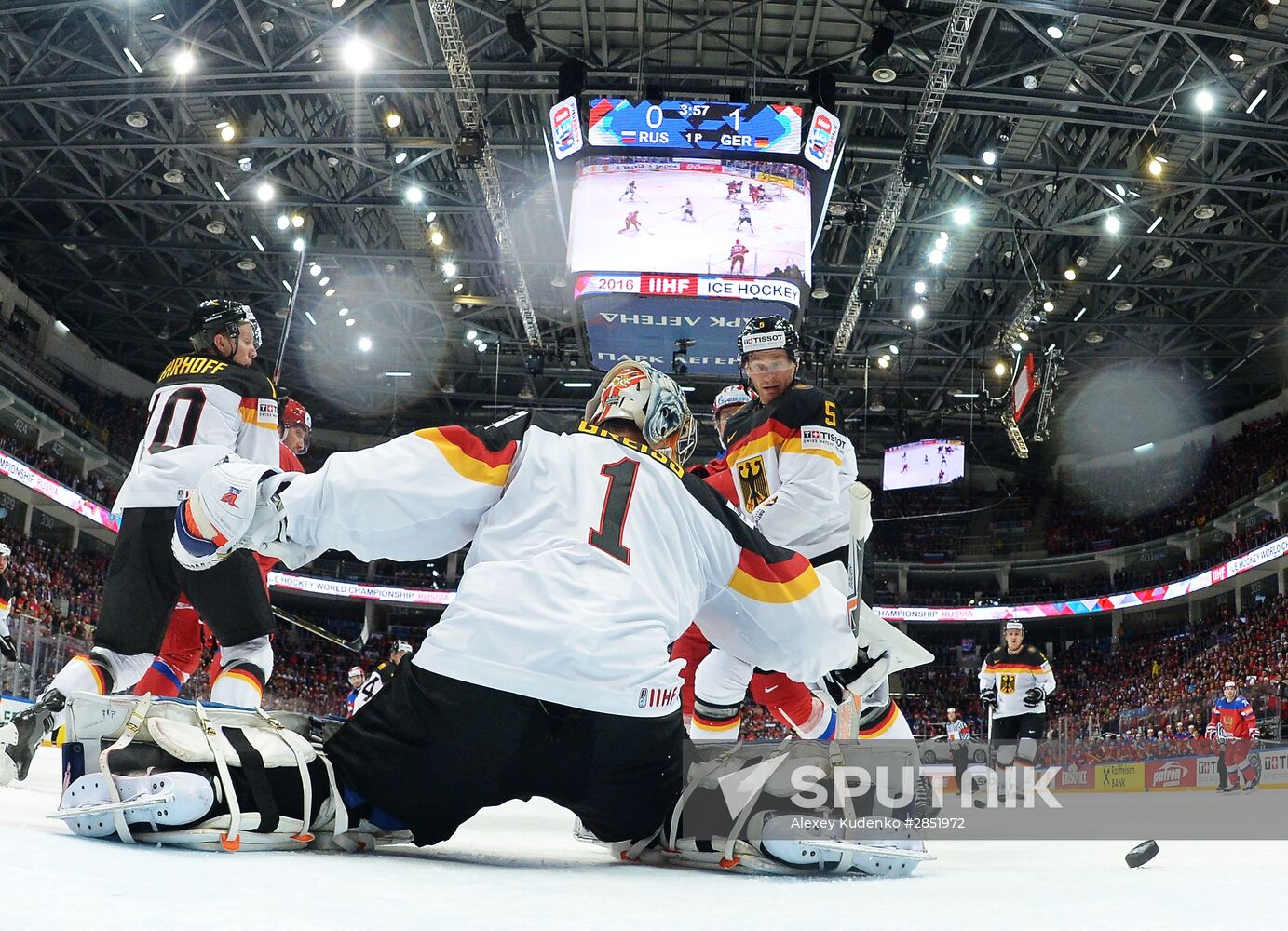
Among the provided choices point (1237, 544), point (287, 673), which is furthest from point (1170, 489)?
point (287, 673)

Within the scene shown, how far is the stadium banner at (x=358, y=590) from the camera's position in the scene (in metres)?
25.6

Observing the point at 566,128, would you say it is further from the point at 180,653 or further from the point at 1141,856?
the point at 1141,856

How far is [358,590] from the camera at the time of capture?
26328mm

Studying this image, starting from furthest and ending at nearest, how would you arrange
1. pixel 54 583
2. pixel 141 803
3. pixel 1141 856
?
pixel 54 583 < pixel 1141 856 < pixel 141 803

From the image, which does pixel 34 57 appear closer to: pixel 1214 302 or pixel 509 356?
pixel 509 356

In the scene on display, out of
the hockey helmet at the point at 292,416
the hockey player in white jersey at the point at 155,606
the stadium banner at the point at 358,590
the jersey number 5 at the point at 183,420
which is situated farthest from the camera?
the stadium banner at the point at 358,590

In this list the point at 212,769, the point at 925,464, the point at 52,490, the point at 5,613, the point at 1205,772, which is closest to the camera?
the point at 212,769

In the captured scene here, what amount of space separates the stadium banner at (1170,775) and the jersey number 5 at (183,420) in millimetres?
13349

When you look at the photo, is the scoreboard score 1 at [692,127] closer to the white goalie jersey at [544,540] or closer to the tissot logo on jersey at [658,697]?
the white goalie jersey at [544,540]

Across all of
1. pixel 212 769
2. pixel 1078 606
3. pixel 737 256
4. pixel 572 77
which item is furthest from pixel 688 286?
pixel 1078 606

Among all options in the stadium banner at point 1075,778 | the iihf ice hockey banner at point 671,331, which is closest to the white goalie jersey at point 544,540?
the iihf ice hockey banner at point 671,331

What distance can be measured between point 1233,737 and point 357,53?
41.9ft

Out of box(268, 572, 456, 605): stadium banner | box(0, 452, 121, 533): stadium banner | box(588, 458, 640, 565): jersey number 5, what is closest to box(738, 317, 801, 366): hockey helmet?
box(588, 458, 640, 565): jersey number 5

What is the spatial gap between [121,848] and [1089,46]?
43.8ft
